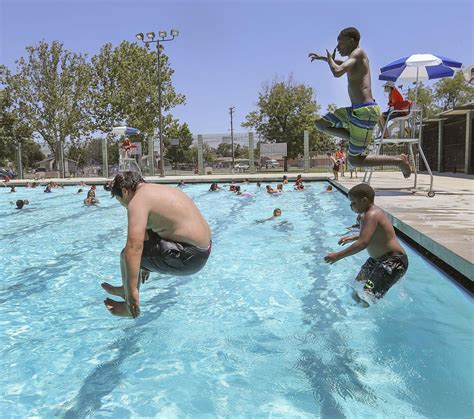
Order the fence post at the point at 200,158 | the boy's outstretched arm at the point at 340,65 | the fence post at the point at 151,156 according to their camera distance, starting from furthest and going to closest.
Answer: the fence post at the point at 200,158
the fence post at the point at 151,156
the boy's outstretched arm at the point at 340,65

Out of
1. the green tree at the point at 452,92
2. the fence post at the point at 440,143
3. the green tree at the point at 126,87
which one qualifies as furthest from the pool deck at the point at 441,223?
the green tree at the point at 452,92

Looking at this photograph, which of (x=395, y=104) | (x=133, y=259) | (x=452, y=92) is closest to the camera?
(x=133, y=259)

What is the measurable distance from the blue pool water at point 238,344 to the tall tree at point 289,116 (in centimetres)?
3562

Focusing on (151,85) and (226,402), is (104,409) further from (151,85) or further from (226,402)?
(151,85)

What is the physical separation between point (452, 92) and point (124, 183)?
2136 inches

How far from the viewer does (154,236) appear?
289 centimetres

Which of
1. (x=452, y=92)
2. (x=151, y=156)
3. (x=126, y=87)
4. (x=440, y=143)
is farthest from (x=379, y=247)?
(x=452, y=92)

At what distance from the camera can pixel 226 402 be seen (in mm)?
2850

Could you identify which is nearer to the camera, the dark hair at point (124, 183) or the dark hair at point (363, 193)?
the dark hair at point (124, 183)

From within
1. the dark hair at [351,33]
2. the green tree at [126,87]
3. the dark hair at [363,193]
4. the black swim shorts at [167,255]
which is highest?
the green tree at [126,87]

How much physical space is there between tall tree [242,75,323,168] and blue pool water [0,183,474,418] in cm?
3562

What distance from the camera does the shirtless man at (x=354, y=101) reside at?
4.95 m

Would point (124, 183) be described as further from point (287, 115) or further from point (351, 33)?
point (287, 115)

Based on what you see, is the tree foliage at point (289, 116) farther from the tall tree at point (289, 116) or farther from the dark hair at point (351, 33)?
the dark hair at point (351, 33)
